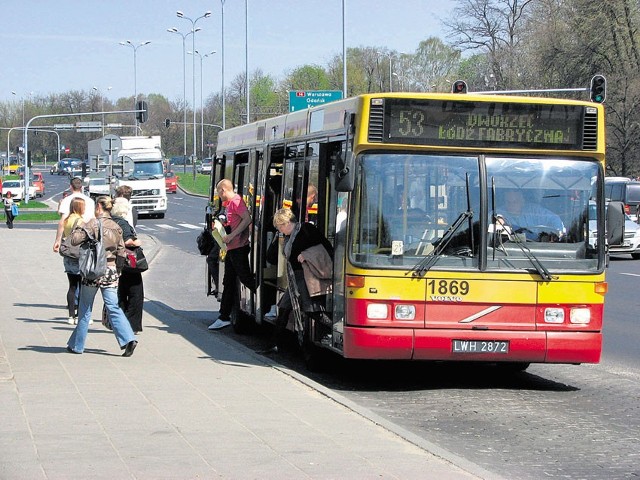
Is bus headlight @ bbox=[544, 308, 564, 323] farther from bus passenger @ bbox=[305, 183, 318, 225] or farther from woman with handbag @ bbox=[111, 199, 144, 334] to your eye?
woman with handbag @ bbox=[111, 199, 144, 334]

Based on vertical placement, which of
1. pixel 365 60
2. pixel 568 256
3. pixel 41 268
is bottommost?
pixel 41 268

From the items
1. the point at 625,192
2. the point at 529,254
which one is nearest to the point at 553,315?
the point at 529,254

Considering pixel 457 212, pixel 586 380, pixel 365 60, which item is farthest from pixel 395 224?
pixel 365 60

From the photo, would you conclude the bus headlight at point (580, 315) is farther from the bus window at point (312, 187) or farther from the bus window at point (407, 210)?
the bus window at point (312, 187)

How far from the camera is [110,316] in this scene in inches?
469

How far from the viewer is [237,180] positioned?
16.4 metres

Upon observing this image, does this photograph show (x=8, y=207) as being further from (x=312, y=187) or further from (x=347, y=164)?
(x=347, y=164)

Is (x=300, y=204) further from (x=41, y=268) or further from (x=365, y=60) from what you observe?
(x=365, y=60)

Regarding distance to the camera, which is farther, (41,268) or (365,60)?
(365,60)

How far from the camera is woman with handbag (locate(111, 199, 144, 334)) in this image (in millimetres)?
13711

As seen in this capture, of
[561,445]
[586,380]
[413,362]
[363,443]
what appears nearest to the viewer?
[363,443]

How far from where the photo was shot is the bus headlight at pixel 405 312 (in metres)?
10.6

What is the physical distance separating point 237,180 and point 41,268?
11570 millimetres

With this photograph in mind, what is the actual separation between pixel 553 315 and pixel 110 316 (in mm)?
4373
